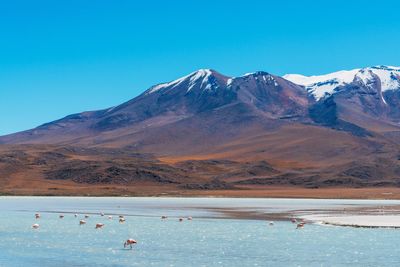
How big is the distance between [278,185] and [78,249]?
141 m

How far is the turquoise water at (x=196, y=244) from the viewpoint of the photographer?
34.6 meters

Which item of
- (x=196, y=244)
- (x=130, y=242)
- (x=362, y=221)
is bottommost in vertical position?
(x=196, y=244)

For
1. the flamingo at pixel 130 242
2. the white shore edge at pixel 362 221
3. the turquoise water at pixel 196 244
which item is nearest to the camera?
the turquoise water at pixel 196 244

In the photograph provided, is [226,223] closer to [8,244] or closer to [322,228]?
[322,228]

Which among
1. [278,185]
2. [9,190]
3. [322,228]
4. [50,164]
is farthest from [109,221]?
[50,164]

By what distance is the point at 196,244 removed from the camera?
4203 cm

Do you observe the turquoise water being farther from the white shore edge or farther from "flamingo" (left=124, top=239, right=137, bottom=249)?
the white shore edge

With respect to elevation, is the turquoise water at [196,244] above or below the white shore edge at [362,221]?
below

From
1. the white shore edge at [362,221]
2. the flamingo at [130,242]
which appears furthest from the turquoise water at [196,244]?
the white shore edge at [362,221]

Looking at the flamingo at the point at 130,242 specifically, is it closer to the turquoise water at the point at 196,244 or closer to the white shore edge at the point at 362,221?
the turquoise water at the point at 196,244

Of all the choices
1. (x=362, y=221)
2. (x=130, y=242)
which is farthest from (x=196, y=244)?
(x=362, y=221)

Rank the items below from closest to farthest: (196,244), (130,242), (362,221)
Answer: (130,242) → (196,244) → (362,221)

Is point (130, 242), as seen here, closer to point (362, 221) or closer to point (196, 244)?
point (196, 244)

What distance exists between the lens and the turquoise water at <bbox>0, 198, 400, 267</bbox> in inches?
1363
